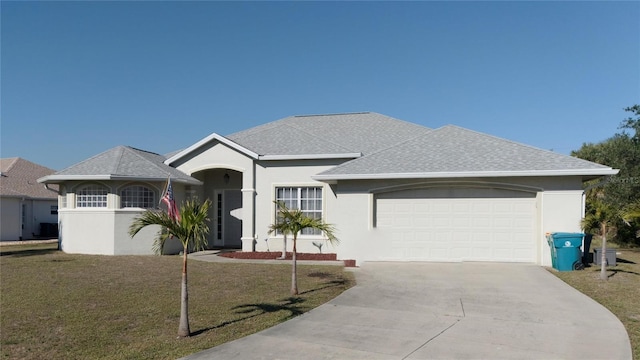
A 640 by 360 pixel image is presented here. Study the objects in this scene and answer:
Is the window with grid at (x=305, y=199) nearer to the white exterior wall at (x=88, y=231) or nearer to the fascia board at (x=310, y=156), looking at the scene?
the fascia board at (x=310, y=156)

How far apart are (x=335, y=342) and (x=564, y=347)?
328 cm

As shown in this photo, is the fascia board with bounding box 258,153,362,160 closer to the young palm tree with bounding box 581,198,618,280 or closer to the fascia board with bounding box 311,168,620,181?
the fascia board with bounding box 311,168,620,181

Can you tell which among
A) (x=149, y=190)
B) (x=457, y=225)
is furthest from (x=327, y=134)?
(x=457, y=225)

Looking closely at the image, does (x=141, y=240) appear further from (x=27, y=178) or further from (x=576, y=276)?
Result: (x=27, y=178)

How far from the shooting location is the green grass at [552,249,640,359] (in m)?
7.71

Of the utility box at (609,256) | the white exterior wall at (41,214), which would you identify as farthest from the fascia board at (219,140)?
the white exterior wall at (41,214)

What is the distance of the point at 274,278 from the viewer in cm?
1236

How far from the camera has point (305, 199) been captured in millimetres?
18234

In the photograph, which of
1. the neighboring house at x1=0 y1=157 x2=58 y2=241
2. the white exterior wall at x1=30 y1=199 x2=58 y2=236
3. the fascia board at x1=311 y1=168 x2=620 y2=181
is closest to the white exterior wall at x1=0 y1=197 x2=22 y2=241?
the neighboring house at x1=0 y1=157 x2=58 y2=241

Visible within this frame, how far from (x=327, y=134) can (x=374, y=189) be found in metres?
6.77

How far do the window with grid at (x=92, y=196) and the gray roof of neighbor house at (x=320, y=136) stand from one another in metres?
3.00

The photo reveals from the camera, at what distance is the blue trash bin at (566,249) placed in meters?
13.0

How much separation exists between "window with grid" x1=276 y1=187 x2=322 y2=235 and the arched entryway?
321 cm

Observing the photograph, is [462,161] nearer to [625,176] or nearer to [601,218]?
[601,218]
